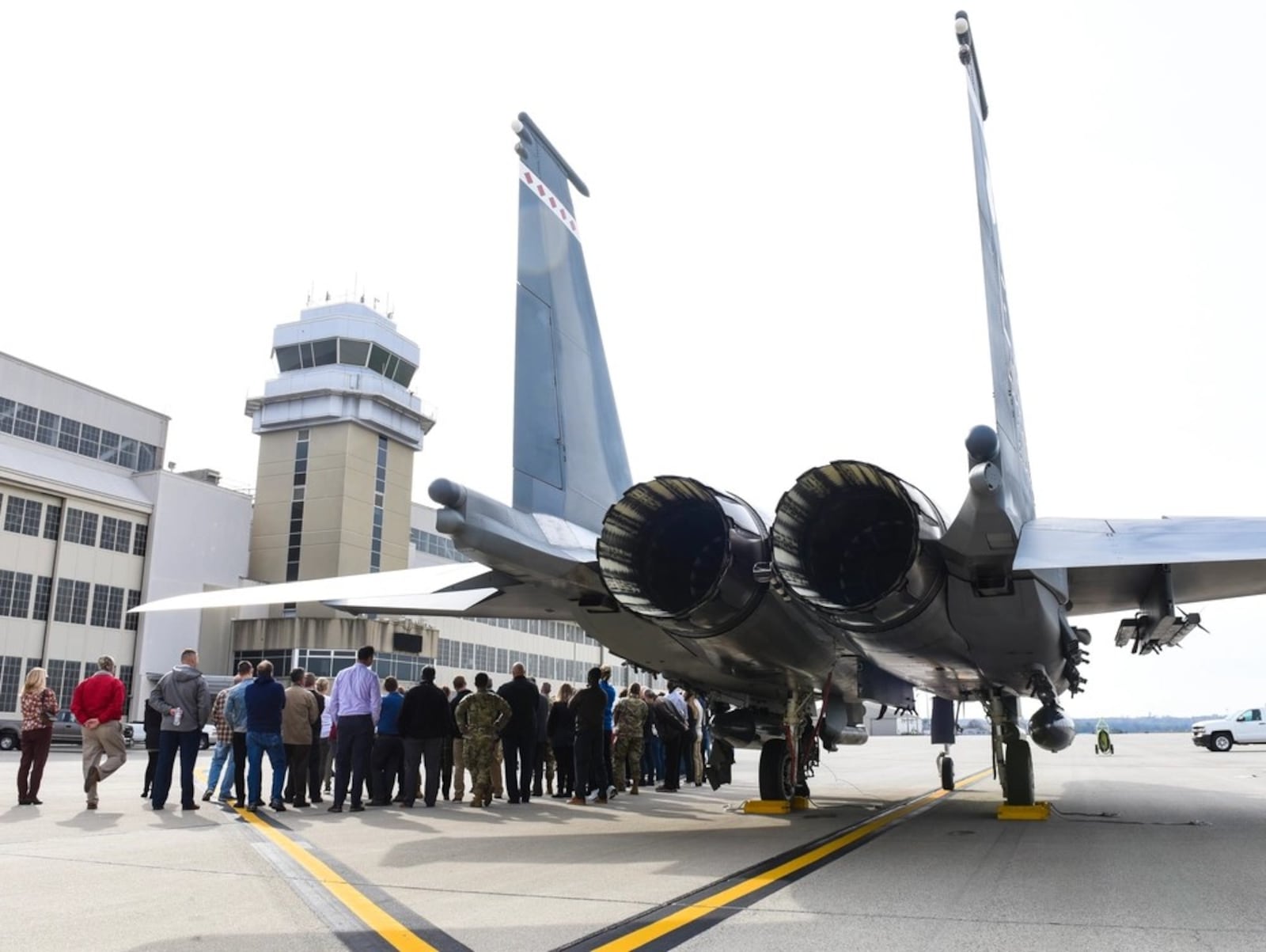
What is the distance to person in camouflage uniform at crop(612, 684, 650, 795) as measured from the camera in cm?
1180

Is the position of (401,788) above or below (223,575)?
below

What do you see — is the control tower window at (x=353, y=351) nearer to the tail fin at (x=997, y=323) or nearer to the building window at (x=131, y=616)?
the building window at (x=131, y=616)

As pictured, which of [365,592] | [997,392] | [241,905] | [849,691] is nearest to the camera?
[241,905]

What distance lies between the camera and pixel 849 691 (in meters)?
10.2

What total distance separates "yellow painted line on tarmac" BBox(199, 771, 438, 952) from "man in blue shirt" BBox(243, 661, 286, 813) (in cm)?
207

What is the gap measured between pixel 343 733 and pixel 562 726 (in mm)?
2797

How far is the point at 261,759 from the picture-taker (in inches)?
372

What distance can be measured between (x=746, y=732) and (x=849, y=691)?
1106 millimetres

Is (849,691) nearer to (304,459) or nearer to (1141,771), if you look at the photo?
(1141,771)

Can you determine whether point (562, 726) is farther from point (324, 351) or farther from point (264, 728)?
point (324, 351)

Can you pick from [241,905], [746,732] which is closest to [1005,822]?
[746,732]

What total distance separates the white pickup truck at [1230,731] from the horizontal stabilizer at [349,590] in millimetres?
28851

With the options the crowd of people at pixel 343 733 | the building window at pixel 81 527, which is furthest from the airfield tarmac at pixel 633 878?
the building window at pixel 81 527

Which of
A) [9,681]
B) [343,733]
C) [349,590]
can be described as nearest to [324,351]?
[9,681]
